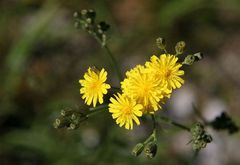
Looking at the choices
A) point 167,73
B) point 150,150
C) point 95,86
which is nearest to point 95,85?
point 95,86

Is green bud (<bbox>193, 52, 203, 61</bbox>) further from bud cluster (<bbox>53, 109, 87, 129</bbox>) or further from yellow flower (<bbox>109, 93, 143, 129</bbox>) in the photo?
bud cluster (<bbox>53, 109, 87, 129</bbox>)

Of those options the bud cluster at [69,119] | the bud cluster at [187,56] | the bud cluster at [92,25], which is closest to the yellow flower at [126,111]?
the bud cluster at [69,119]

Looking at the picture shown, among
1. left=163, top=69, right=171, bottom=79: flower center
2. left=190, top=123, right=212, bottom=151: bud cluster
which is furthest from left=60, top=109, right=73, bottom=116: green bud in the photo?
left=190, top=123, right=212, bottom=151: bud cluster

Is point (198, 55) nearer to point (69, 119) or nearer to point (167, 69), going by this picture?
point (167, 69)

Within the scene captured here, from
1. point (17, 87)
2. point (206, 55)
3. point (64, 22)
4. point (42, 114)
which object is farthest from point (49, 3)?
point (206, 55)

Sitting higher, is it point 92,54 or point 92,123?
point 92,54

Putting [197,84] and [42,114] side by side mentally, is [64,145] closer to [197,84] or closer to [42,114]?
[42,114]

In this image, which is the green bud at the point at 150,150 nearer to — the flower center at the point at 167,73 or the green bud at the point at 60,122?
the flower center at the point at 167,73
